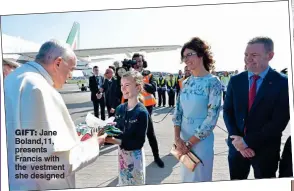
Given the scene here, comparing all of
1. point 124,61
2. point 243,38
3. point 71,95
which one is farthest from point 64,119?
point 243,38

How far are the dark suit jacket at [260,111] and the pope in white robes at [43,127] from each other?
0.91 meters

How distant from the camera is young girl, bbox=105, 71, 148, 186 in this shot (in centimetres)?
249

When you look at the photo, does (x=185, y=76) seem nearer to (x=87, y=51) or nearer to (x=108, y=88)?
(x=108, y=88)

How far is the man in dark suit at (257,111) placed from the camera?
2.50 metres

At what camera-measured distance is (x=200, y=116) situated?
252 centimetres

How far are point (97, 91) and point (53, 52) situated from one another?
1.58 ft

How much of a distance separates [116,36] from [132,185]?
1034 mm

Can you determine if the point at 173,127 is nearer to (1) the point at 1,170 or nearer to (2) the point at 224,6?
(2) the point at 224,6

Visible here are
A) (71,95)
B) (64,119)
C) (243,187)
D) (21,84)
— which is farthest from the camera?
(243,187)

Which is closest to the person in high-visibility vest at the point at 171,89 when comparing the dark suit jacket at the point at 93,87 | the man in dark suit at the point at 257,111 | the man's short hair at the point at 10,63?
the man in dark suit at the point at 257,111

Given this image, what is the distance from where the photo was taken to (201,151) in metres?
2.58

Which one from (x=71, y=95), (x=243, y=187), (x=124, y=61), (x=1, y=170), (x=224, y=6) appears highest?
(x=224, y=6)

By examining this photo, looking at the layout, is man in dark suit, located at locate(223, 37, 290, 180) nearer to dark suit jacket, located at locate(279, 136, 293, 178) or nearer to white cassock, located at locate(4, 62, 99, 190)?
dark suit jacket, located at locate(279, 136, 293, 178)

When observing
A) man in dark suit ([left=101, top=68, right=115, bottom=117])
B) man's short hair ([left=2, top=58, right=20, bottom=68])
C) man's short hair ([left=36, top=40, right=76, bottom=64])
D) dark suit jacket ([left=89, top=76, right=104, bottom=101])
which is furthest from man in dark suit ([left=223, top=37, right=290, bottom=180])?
man's short hair ([left=2, top=58, right=20, bottom=68])
